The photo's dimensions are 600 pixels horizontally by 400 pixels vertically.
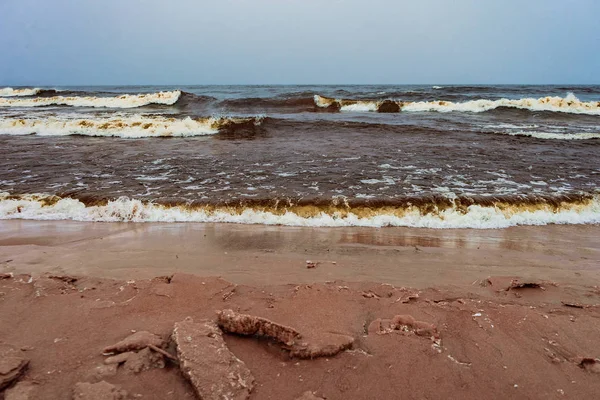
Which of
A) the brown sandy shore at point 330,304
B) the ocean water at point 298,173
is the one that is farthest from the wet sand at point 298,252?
the ocean water at point 298,173

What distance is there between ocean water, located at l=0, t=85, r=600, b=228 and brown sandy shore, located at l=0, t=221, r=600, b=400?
71 cm

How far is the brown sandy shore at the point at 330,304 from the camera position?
2094 millimetres

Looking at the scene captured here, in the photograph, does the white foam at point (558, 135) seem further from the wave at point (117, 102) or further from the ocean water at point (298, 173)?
the wave at point (117, 102)

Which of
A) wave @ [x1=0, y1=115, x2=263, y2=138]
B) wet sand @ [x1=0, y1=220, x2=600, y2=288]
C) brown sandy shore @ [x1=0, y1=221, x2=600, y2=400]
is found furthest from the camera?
wave @ [x1=0, y1=115, x2=263, y2=138]

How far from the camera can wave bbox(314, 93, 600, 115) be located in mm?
21612

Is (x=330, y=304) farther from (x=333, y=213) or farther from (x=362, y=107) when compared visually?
(x=362, y=107)

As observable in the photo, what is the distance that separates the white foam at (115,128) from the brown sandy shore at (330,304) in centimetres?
969

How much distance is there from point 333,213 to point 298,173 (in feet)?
7.72

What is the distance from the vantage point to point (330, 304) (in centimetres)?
291

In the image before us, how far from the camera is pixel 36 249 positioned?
4332 millimetres

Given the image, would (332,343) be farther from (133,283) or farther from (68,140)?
(68,140)

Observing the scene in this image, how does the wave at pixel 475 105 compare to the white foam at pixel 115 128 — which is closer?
the white foam at pixel 115 128

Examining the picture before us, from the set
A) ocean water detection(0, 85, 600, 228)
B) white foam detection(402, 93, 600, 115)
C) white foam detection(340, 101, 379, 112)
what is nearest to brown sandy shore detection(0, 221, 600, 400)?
ocean water detection(0, 85, 600, 228)

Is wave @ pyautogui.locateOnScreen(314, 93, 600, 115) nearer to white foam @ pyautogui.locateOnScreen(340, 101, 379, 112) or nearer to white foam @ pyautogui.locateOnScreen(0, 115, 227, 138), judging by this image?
white foam @ pyautogui.locateOnScreen(340, 101, 379, 112)
